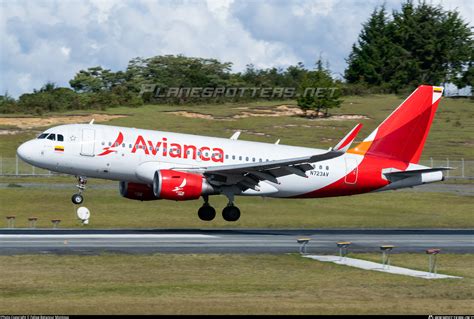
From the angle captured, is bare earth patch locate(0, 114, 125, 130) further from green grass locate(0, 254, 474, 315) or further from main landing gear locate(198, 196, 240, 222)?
green grass locate(0, 254, 474, 315)

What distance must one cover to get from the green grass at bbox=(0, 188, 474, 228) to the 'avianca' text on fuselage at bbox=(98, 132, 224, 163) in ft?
14.7

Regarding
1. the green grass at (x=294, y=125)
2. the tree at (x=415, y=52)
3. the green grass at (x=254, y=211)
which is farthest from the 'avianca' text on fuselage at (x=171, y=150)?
the tree at (x=415, y=52)

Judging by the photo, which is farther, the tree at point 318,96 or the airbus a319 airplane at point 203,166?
the tree at point 318,96

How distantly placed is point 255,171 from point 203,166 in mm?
2488

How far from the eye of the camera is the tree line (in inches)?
4783

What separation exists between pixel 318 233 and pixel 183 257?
12.2m

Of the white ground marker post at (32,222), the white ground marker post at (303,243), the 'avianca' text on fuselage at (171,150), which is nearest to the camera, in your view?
the white ground marker post at (303,243)

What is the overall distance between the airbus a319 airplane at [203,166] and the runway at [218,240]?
1.82 meters

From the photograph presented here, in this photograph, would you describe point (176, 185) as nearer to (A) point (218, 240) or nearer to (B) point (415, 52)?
(A) point (218, 240)

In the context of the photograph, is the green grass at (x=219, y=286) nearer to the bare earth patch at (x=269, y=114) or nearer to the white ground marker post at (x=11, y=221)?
the white ground marker post at (x=11, y=221)

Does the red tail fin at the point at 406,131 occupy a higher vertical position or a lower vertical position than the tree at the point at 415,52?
lower

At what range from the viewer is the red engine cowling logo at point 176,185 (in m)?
40.6

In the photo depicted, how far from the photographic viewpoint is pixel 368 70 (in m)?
131

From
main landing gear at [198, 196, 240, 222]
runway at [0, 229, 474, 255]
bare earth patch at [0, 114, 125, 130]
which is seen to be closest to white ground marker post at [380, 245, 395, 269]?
runway at [0, 229, 474, 255]
